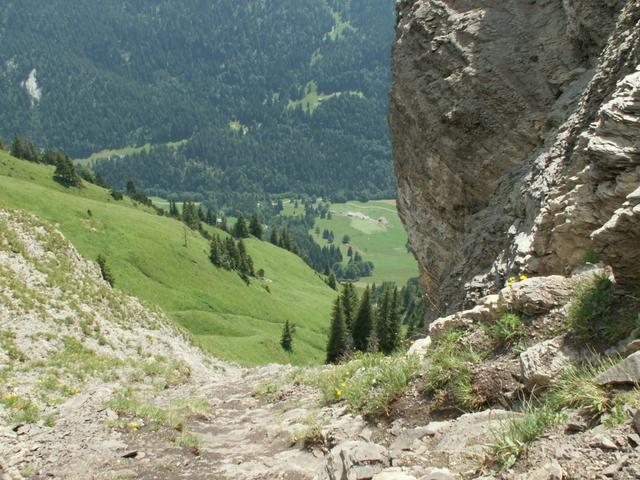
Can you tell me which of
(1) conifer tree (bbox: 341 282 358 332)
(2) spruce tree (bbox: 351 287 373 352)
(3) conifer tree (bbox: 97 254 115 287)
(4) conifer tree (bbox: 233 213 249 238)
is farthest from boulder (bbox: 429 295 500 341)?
(4) conifer tree (bbox: 233 213 249 238)

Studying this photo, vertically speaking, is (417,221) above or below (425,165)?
below

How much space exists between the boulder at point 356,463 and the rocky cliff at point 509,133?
5.09 metres

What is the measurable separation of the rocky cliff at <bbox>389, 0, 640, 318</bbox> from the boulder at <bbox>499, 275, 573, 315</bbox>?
5.62 ft

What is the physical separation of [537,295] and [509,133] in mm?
15206

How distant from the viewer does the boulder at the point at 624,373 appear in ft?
23.3

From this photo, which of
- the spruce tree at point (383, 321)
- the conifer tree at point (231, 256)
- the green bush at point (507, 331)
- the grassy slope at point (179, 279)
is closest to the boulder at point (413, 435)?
the green bush at point (507, 331)

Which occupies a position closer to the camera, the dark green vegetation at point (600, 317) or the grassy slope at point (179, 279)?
the dark green vegetation at point (600, 317)

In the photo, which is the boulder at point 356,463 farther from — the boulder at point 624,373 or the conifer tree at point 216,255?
the conifer tree at point 216,255

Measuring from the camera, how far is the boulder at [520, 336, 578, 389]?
29.5ft

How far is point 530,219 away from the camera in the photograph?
57.5 feet

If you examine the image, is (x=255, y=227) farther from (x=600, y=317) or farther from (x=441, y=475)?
(x=441, y=475)

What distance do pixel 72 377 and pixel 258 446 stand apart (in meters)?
13.3

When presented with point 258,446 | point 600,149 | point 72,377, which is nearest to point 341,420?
point 258,446

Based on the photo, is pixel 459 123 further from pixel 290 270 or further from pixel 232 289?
pixel 290 270
